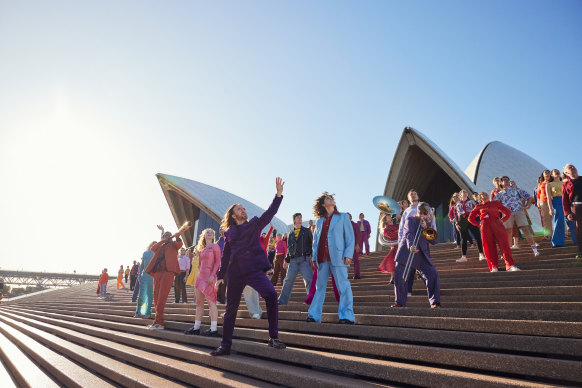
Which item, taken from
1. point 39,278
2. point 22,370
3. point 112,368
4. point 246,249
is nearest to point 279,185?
point 246,249

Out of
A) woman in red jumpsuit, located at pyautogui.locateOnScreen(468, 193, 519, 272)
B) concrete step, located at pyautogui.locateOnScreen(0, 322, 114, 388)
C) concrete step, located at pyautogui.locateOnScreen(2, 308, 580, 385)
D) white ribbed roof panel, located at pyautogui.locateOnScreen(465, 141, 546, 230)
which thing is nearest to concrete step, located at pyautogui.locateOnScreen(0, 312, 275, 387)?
concrete step, located at pyautogui.locateOnScreen(0, 322, 114, 388)

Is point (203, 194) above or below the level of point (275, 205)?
above

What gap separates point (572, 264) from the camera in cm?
536

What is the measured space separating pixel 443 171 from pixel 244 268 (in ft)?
80.5

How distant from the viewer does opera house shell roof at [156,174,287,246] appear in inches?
1235

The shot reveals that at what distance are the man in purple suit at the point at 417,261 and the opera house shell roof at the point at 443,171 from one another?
17.5 metres

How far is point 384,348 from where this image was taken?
299 cm

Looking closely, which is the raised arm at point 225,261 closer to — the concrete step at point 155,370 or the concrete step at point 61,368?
the concrete step at point 155,370

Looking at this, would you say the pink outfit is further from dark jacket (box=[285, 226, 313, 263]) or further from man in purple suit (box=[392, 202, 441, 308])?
man in purple suit (box=[392, 202, 441, 308])

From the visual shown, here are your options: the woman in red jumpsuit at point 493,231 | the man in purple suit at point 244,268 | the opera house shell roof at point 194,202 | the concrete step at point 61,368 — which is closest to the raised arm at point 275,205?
the man in purple suit at point 244,268

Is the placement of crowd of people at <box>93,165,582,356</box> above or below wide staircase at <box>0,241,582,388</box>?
above

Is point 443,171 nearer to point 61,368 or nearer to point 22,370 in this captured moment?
point 61,368

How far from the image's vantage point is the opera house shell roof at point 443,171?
69.5 feet

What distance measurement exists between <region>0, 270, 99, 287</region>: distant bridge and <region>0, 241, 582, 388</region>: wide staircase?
66600mm
